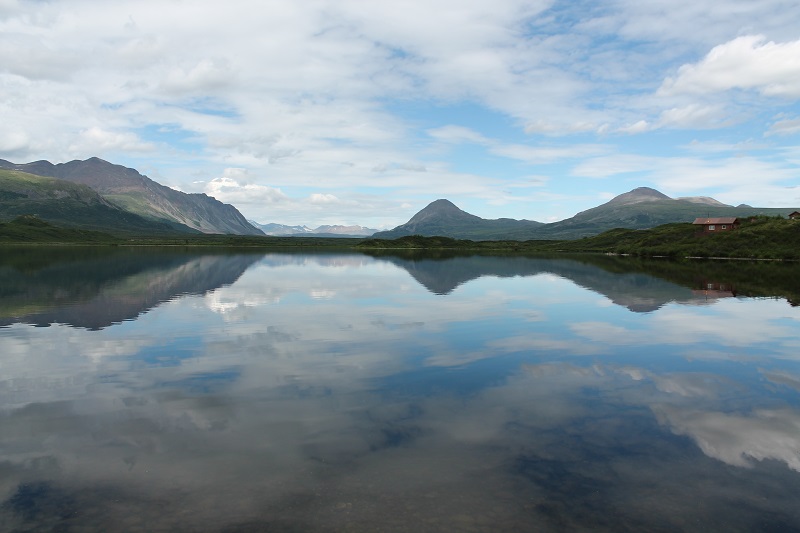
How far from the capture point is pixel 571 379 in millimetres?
23578

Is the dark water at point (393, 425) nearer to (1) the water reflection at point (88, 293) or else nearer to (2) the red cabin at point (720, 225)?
(1) the water reflection at point (88, 293)

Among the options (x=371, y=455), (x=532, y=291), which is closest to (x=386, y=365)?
(x=371, y=455)

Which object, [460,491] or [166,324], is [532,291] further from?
[460,491]

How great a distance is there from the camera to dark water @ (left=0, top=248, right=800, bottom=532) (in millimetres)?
11602

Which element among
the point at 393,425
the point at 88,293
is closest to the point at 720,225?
the point at 88,293

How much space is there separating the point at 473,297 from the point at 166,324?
32.6 metres

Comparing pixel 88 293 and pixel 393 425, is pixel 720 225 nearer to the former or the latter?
pixel 88 293

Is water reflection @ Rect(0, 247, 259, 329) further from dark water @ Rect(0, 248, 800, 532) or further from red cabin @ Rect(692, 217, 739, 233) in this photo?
red cabin @ Rect(692, 217, 739, 233)

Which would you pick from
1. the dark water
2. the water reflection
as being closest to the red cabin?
the dark water

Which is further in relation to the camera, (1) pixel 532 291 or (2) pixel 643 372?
(1) pixel 532 291

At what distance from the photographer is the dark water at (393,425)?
38.1 ft

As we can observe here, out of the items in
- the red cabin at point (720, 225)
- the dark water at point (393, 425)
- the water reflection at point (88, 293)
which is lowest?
the dark water at point (393, 425)

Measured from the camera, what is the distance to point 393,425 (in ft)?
55.7

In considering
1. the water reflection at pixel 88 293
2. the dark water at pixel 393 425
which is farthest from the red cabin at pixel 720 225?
the water reflection at pixel 88 293
